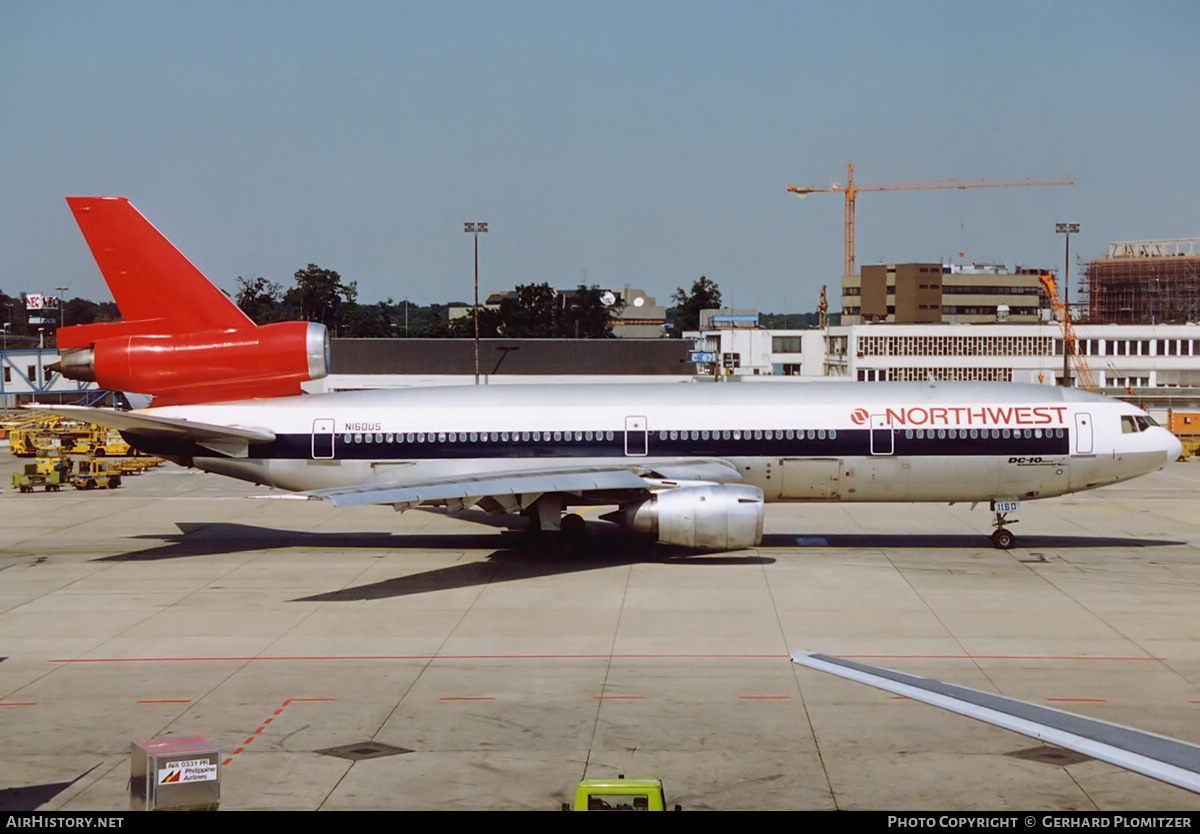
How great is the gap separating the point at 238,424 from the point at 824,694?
66.8 feet

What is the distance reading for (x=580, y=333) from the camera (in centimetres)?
15938

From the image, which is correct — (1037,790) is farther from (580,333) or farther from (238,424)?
(580,333)

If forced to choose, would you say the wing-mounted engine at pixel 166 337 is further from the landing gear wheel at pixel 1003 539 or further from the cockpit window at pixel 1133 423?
the cockpit window at pixel 1133 423

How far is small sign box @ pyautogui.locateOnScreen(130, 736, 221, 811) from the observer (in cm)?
1224

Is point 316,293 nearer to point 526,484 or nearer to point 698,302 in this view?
point 698,302

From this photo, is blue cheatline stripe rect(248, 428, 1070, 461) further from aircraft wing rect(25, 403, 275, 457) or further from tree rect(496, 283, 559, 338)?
tree rect(496, 283, 559, 338)

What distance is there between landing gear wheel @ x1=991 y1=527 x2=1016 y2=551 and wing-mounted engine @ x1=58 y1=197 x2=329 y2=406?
799 inches

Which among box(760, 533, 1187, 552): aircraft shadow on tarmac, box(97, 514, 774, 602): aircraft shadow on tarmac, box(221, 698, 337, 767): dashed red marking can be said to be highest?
box(221, 698, 337, 767): dashed red marking

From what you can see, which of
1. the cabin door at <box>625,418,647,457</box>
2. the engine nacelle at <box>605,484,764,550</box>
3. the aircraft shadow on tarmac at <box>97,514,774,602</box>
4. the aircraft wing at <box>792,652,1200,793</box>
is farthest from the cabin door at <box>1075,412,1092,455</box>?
the aircraft wing at <box>792,652,1200,793</box>

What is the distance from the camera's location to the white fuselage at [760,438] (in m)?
32.6

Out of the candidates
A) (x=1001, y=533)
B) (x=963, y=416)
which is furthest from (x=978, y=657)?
(x=1001, y=533)

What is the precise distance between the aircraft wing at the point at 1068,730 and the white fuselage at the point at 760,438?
21.8m

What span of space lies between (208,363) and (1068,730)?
94.1 ft
